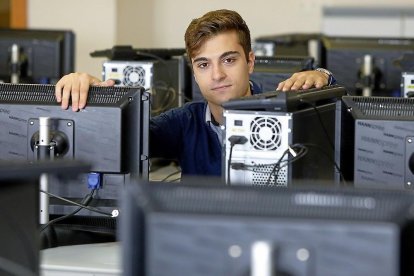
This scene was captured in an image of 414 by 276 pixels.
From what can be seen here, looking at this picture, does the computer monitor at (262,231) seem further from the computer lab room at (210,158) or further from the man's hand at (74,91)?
the man's hand at (74,91)

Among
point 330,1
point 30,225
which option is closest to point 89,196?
point 30,225

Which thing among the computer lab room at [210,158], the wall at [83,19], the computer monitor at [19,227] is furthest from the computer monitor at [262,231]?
the wall at [83,19]

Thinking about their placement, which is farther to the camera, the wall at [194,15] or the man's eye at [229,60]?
the wall at [194,15]

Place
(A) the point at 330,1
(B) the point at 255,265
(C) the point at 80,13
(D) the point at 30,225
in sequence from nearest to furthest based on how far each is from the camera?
(B) the point at 255,265
(D) the point at 30,225
(C) the point at 80,13
(A) the point at 330,1

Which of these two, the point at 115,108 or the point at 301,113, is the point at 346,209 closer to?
the point at 301,113

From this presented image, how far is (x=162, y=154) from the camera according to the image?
305 centimetres

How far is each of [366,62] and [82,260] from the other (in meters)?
2.42

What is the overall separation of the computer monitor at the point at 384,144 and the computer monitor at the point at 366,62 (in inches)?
84.0

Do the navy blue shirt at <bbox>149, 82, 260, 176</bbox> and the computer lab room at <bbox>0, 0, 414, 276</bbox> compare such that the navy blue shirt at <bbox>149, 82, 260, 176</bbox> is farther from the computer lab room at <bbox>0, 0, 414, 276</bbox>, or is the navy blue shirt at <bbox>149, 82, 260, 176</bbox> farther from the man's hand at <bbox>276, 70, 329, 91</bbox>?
the man's hand at <bbox>276, 70, 329, 91</bbox>

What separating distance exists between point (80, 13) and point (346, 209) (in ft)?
19.4

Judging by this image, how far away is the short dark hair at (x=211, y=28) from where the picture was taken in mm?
2926

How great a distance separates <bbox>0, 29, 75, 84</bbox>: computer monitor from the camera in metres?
4.45

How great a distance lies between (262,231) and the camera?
4.49 feet

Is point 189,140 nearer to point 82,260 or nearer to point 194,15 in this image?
point 82,260
